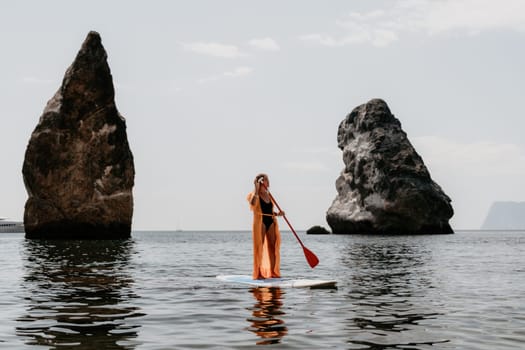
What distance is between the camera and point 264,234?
57.6 ft

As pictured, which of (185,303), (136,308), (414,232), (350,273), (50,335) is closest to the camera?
(50,335)

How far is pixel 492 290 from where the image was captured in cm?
1672

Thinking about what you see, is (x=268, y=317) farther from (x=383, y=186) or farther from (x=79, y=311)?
(x=383, y=186)

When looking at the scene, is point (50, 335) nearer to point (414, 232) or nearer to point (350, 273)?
point (350, 273)

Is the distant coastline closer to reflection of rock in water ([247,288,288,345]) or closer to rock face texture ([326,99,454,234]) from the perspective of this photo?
rock face texture ([326,99,454,234])

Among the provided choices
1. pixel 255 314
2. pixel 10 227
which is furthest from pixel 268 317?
pixel 10 227

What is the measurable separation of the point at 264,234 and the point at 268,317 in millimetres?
6170

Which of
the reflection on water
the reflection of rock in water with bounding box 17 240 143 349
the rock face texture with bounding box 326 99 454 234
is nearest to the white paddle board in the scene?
the reflection on water

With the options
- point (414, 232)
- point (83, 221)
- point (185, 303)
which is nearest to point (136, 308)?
point (185, 303)

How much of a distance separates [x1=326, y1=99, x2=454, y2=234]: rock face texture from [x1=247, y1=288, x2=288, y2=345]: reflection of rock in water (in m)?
91.6

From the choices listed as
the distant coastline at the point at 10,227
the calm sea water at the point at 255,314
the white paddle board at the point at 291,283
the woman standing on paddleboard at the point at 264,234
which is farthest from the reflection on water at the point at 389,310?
the distant coastline at the point at 10,227

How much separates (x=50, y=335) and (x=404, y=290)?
9878 millimetres

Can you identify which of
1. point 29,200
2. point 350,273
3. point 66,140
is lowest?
point 350,273

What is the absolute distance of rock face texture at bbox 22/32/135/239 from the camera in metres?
69.7
